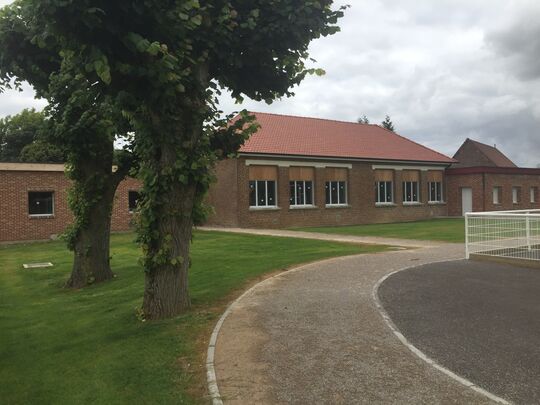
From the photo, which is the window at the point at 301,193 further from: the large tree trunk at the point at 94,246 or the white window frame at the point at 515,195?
the white window frame at the point at 515,195

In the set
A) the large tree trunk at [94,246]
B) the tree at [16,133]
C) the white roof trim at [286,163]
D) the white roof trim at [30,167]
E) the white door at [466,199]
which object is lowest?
the large tree trunk at [94,246]

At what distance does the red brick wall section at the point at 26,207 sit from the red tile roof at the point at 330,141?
353 inches

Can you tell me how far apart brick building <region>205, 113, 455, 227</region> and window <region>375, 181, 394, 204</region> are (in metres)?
0.06

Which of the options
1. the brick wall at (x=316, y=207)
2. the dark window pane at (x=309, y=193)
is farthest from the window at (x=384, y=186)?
the dark window pane at (x=309, y=193)

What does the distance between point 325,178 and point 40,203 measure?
14.9 m

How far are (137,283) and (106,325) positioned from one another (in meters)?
3.77

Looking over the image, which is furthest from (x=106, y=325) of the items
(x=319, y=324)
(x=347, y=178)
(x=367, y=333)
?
(x=347, y=178)

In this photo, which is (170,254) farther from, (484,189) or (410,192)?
(484,189)

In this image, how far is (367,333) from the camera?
629 centimetres

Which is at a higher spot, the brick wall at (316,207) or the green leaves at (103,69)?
the green leaves at (103,69)

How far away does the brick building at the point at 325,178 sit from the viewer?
27.6 m

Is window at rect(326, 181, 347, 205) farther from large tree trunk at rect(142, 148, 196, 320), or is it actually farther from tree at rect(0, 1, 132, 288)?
large tree trunk at rect(142, 148, 196, 320)

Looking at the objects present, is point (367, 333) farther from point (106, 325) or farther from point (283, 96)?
point (283, 96)

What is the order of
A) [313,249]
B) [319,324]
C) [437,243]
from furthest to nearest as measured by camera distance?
[437,243] < [313,249] < [319,324]
